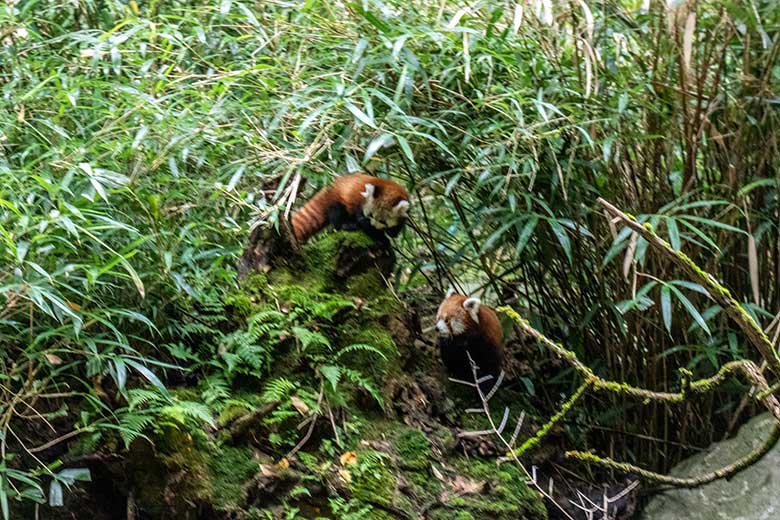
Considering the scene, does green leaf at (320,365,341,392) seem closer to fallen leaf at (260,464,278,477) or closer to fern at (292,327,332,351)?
fern at (292,327,332,351)

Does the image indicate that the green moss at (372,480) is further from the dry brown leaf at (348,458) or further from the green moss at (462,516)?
the green moss at (462,516)

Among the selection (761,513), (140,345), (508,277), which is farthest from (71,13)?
(761,513)

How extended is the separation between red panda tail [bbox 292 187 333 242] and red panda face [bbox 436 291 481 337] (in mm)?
615

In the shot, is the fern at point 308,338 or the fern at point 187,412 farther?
the fern at point 308,338

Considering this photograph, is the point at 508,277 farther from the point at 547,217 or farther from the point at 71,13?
the point at 71,13

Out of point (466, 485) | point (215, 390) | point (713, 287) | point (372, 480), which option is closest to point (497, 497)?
point (466, 485)

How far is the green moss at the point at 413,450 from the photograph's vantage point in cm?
281

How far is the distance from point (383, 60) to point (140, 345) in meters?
1.30

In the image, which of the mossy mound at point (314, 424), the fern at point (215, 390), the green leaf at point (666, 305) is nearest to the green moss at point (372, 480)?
the mossy mound at point (314, 424)

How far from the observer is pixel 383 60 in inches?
115

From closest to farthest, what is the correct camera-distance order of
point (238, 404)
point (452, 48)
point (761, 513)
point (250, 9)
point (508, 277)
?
point (238, 404)
point (761, 513)
point (452, 48)
point (250, 9)
point (508, 277)

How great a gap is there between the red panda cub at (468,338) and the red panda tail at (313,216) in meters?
0.62

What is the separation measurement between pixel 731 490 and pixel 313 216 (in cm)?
188

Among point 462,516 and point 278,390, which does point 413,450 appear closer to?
point 462,516
